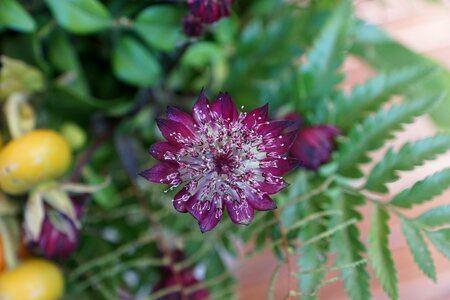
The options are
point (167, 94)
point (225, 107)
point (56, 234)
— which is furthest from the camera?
point (167, 94)

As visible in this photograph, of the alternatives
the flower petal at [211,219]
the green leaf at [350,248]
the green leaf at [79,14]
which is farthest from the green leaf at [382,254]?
the green leaf at [79,14]

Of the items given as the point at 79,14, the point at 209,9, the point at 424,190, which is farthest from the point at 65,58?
the point at 424,190

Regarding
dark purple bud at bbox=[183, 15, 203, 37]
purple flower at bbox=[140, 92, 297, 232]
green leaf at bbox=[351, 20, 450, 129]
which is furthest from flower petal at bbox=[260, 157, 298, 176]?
green leaf at bbox=[351, 20, 450, 129]

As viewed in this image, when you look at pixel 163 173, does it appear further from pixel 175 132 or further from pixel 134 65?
pixel 134 65

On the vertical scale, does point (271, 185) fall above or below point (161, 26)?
below

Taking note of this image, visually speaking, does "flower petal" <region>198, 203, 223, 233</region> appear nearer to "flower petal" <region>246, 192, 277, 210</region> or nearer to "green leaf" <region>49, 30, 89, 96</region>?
"flower petal" <region>246, 192, 277, 210</region>

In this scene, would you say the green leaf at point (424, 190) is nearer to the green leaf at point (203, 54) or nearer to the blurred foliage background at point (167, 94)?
the blurred foliage background at point (167, 94)
